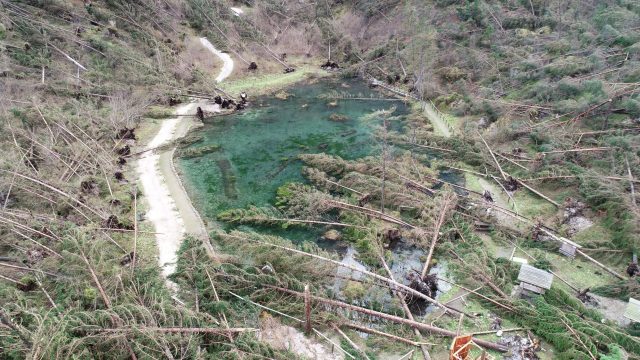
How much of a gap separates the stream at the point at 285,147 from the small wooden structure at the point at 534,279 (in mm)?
2971

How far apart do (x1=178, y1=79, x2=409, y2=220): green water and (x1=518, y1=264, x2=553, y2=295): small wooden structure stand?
13.0 m

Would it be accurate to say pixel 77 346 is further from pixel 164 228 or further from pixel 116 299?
pixel 164 228

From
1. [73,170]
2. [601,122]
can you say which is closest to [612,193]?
[601,122]

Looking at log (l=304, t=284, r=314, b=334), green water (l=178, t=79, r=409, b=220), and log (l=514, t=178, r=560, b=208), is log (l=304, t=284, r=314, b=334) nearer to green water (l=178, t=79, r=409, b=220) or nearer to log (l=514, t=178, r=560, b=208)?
green water (l=178, t=79, r=409, b=220)

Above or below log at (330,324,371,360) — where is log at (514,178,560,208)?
below

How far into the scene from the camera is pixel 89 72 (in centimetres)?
3266

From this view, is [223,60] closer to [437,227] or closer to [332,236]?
[332,236]

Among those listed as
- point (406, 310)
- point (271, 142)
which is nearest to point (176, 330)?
point (406, 310)

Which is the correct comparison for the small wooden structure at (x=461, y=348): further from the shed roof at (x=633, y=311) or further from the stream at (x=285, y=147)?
the shed roof at (x=633, y=311)

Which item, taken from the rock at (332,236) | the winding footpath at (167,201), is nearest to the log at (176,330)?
the winding footpath at (167,201)

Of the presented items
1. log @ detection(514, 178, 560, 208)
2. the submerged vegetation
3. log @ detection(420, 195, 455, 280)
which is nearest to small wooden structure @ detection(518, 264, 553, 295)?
the submerged vegetation

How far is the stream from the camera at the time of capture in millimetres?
20259

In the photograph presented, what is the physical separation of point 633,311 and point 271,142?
22.2 metres

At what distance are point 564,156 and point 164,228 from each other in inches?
844
